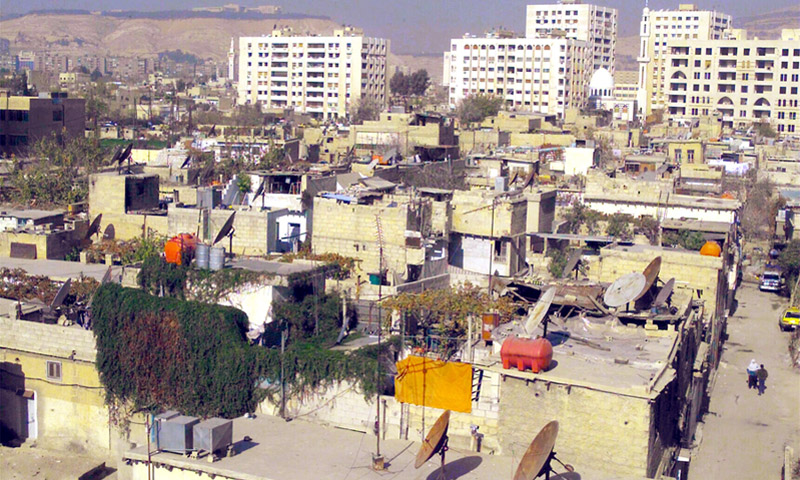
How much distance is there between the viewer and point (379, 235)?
16016 millimetres

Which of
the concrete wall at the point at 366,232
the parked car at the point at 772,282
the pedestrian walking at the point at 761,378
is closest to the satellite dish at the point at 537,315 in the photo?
the concrete wall at the point at 366,232

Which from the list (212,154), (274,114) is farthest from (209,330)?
(274,114)

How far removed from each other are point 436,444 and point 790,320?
12.6 metres

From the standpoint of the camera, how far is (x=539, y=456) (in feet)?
29.4

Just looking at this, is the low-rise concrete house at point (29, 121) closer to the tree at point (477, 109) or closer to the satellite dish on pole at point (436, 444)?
the tree at point (477, 109)

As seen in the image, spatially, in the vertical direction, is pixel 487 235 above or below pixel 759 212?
above

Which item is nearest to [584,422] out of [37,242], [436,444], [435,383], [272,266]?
[436,444]

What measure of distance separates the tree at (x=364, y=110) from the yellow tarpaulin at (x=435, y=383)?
36.6 m

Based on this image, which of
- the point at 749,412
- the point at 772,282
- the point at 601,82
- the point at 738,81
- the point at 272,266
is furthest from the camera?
the point at 601,82

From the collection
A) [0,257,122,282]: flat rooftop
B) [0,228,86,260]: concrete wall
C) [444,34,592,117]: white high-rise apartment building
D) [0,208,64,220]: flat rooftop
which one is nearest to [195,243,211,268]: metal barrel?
[0,257,122,282]: flat rooftop

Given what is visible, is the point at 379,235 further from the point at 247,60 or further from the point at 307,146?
the point at 247,60

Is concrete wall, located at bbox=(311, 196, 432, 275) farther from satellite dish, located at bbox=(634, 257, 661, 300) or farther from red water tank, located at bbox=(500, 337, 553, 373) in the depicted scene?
red water tank, located at bbox=(500, 337, 553, 373)

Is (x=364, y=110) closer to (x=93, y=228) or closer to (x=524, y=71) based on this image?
(x=524, y=71)

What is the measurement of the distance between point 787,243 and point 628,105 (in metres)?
33.4
